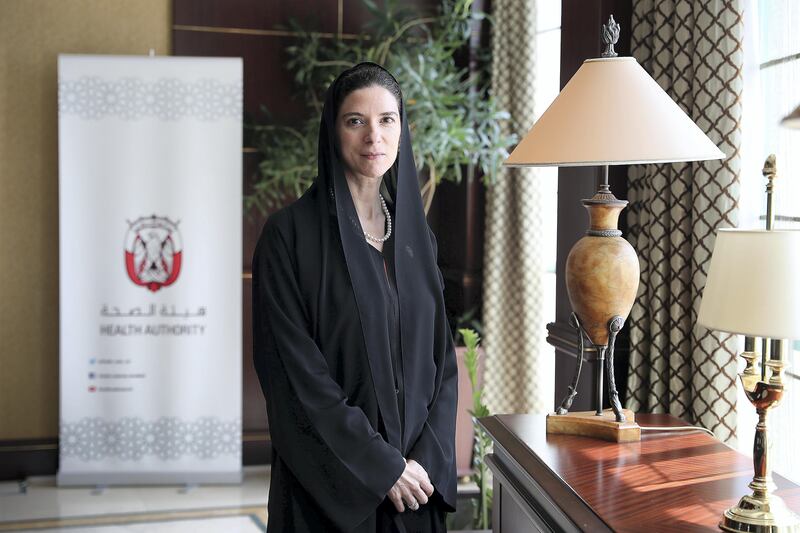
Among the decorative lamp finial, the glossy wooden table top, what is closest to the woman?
the glossy wooden table top

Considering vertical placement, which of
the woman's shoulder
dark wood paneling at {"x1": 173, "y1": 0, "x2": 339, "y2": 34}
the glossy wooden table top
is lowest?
the glossy wooden table top

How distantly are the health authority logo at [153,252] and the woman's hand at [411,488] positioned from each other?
109 inches

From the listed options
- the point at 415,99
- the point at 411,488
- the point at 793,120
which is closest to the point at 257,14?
the point at 415,99

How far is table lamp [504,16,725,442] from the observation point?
6.21ft

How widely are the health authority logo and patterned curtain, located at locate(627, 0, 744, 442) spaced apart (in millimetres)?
2484

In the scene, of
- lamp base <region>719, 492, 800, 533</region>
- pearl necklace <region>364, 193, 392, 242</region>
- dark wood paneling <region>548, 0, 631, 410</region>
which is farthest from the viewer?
dark wood paneling <region>548, 0, 631, 410</region>

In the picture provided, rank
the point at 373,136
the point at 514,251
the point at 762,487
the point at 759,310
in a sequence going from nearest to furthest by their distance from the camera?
the point at 759,310 → the point at 762,487 → the point at 373,136 → the point at 514,251

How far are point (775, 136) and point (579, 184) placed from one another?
680 mm

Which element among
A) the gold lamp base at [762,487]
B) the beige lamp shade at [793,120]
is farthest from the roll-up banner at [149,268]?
the beige lamp shade at [793,120]

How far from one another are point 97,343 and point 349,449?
113 inches

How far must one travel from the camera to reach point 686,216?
261 cm

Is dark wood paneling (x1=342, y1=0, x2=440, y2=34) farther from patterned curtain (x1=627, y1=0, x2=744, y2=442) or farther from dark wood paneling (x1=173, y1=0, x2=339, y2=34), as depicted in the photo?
patterned curtain (x1=627, y1=0, x2=744, y2=442)

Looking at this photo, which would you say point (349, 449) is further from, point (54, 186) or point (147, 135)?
point (54, 186)

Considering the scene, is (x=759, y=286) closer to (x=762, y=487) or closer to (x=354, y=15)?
(x=762, y=487)
